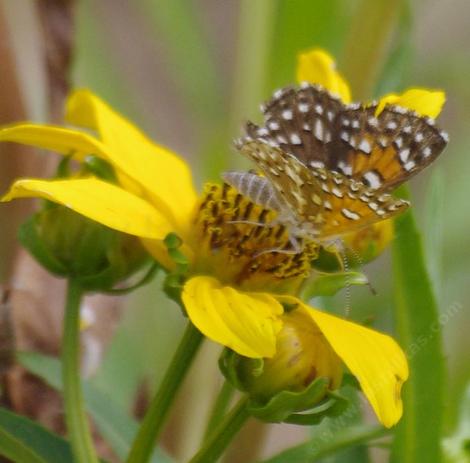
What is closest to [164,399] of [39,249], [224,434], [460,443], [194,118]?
[224,434]

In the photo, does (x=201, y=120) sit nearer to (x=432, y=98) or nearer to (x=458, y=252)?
(x=458, y=252)

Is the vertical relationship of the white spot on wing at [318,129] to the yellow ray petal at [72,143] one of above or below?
above

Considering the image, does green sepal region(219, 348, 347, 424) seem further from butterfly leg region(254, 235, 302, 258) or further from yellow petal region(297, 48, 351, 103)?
yellow petal region(297, 48, 351, 103)

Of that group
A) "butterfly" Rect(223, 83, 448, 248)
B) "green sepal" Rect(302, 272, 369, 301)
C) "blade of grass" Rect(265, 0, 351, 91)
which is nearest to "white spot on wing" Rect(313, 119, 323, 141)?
"butterfly" Rect(223, 83, 448, 248)

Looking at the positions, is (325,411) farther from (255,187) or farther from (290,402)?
(255,187)

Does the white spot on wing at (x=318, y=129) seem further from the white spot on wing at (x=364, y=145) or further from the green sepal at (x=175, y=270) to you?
Result: the green sepal at (x=175, y=270)

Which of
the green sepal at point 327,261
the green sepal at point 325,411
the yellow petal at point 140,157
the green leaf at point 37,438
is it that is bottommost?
the green leaf at point 37,438

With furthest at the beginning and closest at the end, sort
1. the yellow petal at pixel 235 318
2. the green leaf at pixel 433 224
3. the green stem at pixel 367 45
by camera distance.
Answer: the green stem at pixel 367 45, the green leaf at pixel 433 224, the yellow petal at pixel 235 318

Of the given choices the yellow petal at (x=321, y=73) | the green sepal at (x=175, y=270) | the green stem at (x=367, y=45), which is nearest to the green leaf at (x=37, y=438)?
the green sepal at (x=175, y=270)
